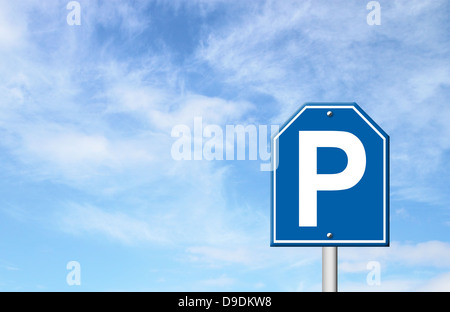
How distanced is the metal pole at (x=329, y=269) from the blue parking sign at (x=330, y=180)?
5 cm

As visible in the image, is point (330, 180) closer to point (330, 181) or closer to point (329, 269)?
point (330, 181)

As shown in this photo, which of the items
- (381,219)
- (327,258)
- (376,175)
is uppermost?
(376,175)

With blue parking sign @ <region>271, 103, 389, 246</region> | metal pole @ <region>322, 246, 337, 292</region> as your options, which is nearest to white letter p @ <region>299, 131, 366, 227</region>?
blue parking sign @ <region>271, 103, 389, 246</region>

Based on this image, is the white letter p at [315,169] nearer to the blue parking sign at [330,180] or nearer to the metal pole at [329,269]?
A: the blue parking sign at [330,180]

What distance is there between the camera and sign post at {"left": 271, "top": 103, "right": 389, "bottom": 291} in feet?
11.0

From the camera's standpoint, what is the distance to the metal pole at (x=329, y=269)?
3283 millimetres

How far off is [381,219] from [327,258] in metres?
0.43

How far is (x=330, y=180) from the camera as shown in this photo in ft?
11.2

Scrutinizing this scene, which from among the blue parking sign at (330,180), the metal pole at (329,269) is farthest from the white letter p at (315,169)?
the metal pole at (329,269)

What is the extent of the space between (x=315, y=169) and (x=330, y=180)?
4.9 inches
